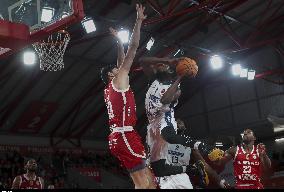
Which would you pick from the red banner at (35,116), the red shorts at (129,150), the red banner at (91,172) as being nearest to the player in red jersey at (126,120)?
the red shorts at (129,150)

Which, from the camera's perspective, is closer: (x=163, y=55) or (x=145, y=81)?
(x=163, y=55)

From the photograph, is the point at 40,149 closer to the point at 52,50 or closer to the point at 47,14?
the point at 52,50

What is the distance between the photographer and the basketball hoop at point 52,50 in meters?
13.3

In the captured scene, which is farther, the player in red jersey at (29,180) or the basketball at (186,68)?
the player in red jersey at (29,180)

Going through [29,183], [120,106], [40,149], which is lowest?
[29,183]

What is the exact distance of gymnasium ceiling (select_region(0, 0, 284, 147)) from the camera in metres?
20.4

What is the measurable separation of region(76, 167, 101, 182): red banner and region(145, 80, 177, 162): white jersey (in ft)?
62.8

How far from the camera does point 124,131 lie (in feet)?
19.0

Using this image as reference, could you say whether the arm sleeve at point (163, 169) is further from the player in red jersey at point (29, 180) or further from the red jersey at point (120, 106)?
the player in red jersey at point (29, 180)

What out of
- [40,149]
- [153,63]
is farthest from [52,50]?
[40,149]

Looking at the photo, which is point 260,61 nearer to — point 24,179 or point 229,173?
point 229,173

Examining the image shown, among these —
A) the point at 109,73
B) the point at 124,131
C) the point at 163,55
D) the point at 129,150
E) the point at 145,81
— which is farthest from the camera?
the point at 145,81

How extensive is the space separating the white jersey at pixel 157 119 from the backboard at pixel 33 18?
14.4 ft

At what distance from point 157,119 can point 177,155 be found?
1.68 feet
